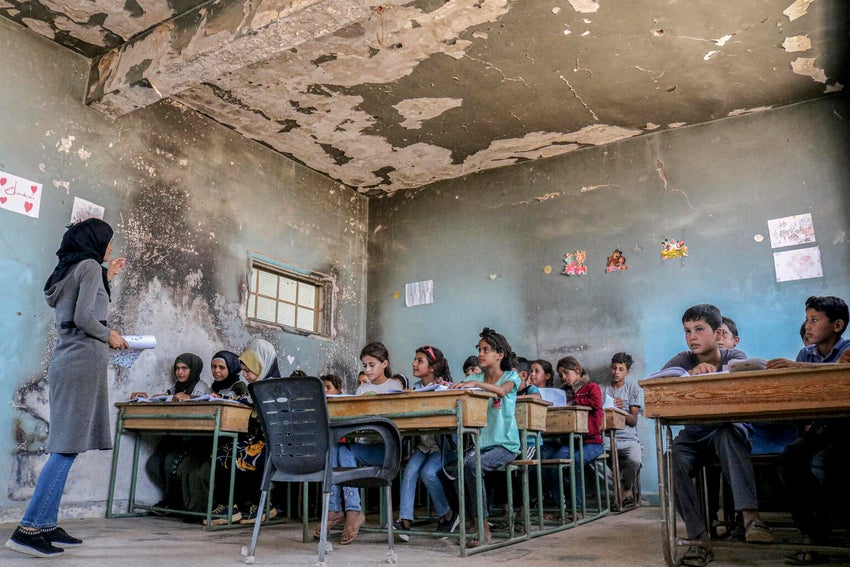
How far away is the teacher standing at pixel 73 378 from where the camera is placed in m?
2.92

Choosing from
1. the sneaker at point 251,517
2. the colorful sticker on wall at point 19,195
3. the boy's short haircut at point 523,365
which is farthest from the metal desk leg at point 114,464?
the boy's short haircut at point 523,365

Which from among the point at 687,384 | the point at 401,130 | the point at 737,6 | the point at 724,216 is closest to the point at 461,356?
the point at 401,130

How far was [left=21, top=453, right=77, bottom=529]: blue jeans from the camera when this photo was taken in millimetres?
2906

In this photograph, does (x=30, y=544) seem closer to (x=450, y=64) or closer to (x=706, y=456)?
(x=706, y=456)

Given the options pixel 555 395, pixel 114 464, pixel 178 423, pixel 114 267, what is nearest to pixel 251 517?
pixel 178 423

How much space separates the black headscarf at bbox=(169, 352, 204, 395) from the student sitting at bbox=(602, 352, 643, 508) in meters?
3.60

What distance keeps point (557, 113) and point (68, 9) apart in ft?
13.3

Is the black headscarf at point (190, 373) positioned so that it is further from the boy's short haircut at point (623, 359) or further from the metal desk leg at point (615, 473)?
the boy's short haircut at point (623, 359)

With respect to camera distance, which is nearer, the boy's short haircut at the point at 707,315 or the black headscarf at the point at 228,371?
the boy's short haircut at the point at 707,315

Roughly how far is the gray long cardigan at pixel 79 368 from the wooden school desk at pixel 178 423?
4.14 feet

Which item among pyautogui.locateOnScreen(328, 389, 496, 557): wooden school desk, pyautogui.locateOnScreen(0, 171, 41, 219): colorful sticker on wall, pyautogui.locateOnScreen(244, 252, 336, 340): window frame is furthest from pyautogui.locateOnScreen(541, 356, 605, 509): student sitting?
pyautogui.locateOnScreen(0, 171, 41, 219): colorful sticker on wall

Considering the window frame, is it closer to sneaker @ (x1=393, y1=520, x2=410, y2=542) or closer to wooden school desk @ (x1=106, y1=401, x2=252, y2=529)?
wooden school desk @ (x1=106, y1=401, x2=252, y2=529)

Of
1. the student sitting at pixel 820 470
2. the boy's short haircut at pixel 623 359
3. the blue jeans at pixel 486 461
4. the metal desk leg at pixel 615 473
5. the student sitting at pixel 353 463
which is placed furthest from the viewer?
the boy's short haircut at pixel 623 359

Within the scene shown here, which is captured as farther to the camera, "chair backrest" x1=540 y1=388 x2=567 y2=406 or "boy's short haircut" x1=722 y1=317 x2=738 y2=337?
"boy's short haircut" x1=722 y1=317 x2=738 y2=337
